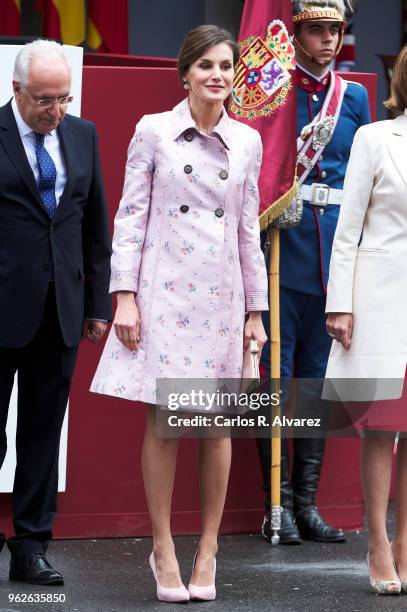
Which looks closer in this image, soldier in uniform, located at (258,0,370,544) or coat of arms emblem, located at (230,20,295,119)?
coat of arms emblem, located at (230,20,295,119)

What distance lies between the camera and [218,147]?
16.9ft

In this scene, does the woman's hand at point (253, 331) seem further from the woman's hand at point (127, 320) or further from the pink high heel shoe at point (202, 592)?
the pink high heel shoe at point (202, 592)

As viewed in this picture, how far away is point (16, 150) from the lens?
16.6 feet

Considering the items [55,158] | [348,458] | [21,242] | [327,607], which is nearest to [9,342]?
[21,242]

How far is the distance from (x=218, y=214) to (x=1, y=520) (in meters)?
1.76

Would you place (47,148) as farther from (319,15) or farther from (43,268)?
(319,15)

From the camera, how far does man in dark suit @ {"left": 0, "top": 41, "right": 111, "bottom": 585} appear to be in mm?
5039

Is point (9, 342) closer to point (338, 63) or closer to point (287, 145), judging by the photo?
point (287, 145)

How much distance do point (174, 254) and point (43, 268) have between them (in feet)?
1.44

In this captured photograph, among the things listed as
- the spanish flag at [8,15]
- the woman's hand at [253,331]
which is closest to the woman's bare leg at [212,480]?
the woman's hand at [253,331]

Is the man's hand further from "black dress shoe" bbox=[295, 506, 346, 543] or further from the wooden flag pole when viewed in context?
"black dress shoe" bbox=[295, 506, 346, 543]

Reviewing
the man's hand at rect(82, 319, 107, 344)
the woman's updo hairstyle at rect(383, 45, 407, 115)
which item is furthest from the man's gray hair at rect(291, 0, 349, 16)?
the man's hand at rect(82, 319, 107, 344)

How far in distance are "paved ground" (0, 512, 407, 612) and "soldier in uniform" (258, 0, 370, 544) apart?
199 mm

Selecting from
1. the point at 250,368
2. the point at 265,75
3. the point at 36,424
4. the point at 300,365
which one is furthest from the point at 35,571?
the point at 265,75
